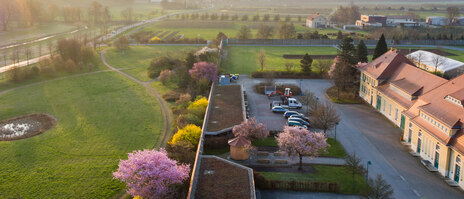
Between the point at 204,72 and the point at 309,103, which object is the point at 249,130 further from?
the point at 204,72

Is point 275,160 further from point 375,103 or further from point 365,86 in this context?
point 365,86

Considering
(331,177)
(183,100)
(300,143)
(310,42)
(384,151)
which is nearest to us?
(331,177)

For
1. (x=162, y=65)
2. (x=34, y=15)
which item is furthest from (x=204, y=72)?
(x=34, y=15)

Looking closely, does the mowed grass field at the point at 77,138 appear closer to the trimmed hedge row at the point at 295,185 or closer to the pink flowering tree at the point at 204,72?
the pink flowering tree at the point at 204,72

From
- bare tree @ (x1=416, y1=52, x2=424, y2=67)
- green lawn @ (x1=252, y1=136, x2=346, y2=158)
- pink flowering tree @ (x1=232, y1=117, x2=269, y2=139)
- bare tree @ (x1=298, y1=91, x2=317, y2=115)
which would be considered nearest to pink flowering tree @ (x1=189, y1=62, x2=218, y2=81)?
bare tree @ (x1=298, y1=91, x2=317, y2=115)

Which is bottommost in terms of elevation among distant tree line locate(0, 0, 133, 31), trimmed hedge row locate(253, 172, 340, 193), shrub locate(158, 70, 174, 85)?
trimmed hedge row locate(253, 172, 340, 193)

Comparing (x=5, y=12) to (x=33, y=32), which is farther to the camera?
(x=33, y=32)

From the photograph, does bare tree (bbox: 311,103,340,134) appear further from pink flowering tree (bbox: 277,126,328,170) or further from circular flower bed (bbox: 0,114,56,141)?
circular flower bed (bbox: 0,114,56,141)
